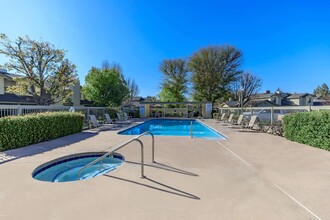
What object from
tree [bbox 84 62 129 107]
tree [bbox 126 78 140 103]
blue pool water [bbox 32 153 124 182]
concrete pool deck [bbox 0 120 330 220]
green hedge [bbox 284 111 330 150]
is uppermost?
tree [bbox 126 78 140 103]

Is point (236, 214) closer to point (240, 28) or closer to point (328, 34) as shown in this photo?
point (328, 34)

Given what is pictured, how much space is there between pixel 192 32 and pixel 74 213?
884 inches

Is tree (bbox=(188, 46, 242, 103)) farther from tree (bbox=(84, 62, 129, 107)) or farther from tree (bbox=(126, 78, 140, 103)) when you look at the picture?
tree (bbox=(126, 78, 140, 103))

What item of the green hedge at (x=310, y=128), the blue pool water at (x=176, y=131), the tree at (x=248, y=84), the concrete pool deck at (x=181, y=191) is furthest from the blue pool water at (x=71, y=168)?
the tree at (x=248, y=84)

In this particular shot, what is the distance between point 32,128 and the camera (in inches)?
283

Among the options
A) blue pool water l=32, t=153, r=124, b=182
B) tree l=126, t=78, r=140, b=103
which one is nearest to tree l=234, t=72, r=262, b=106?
tree l=126, t=78, r=140, b=103

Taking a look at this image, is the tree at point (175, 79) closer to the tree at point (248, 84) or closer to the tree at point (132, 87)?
the tree at point (248, 84)

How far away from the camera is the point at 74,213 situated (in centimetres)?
263

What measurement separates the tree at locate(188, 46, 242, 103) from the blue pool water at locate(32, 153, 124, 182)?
27474mm

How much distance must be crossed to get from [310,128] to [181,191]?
649cm

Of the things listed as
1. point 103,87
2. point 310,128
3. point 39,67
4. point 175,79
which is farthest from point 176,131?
point 175,79

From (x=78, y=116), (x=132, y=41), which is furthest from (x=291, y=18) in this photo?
(x=78, y=116)

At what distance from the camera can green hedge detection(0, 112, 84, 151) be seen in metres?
6.27

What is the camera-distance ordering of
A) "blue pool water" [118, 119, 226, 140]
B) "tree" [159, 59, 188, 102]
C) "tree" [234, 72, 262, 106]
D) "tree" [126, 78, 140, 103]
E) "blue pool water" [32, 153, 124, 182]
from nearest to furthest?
1. "blue pool water" [32, 153, 124, 182]
2. "blue pool water" [118, 119, 226, 140]
3. "tree" [234, 72, 262, 106]
4. "tree" [159, 59, 188, 102]
5. "tree" [126, 78, 140, 103]
